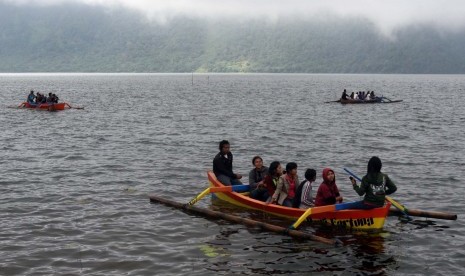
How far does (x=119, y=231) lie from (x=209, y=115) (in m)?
38.5

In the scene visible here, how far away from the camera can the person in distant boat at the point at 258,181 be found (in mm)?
17500

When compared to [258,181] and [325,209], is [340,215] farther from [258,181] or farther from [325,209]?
[258,181]

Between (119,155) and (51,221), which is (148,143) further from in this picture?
(51,221)

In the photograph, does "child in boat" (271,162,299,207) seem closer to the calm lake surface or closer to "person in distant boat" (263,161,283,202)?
"person in distant boat" (263,161,283,202)

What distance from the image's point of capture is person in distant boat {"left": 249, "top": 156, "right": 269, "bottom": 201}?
Result: 17.5 metres

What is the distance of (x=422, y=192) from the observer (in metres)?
20.2

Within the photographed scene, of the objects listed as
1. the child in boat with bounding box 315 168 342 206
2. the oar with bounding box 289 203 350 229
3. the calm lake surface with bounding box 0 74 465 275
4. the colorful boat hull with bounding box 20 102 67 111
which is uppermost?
the colorful boat hull with bounding box 20 102 67 111

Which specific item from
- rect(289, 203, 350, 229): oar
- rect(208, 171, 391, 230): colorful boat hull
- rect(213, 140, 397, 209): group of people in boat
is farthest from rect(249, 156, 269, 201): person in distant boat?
rect(289, 203, 350, 229): oar

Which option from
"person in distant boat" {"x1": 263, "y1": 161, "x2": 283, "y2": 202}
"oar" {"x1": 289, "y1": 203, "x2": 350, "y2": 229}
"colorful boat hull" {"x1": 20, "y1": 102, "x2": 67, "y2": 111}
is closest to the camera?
"oar" {"x1": 289, "y1": 203, "x2": 350, "y2": 229}

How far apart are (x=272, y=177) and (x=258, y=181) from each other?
1.28 m

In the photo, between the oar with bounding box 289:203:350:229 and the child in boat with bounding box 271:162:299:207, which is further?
the child in boat with bounding box 271:162:299:207

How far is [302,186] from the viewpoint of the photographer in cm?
1614

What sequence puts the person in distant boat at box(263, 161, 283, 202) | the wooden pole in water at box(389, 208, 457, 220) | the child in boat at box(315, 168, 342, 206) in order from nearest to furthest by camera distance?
the child in boat at box(315, 168, 342, 206), the wooden pole in water at box(389, 208, 457, 220), the person in distant boat at box(263, 161, 283, 202)

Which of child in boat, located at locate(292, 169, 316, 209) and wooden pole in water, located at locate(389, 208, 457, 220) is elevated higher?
child in boat, located at locate(292, 169, 316, 209)
